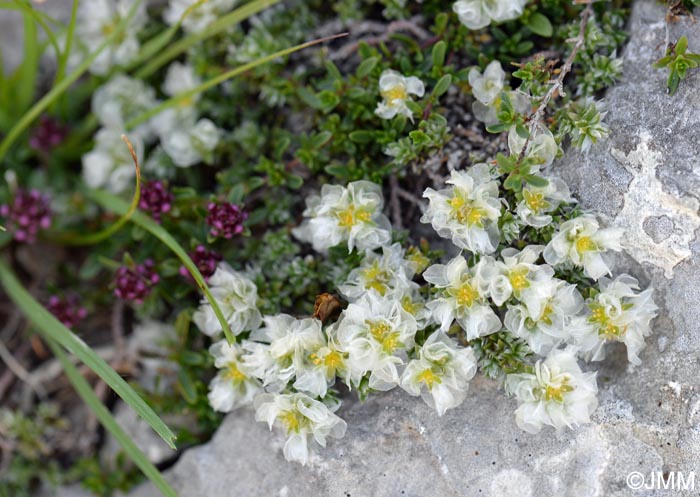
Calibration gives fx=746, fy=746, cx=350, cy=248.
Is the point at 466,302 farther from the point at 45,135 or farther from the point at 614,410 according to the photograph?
the point at 45,135

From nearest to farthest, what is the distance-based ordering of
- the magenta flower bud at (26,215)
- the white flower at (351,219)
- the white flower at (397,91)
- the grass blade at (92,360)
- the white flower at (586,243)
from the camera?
the grass blade at (92,360)
the white flower at (586,243)
the white flower at (351,219)
the white flower at (397,91)
the magenta flower bud at (26,215)

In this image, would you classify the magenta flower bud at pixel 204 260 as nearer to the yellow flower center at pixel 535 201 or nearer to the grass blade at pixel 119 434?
the grass blade at pixel 119 434

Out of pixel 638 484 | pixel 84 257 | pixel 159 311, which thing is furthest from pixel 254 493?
pixel 84 257

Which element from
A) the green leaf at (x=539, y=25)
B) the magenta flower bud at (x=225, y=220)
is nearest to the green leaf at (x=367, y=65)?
the green leaf at (x=539, y=25)

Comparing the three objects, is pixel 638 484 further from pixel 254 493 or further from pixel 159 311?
pixel 159 311

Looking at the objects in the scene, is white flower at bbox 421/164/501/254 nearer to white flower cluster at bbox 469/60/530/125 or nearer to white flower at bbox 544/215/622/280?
white flower at bbox 544/215/622/280

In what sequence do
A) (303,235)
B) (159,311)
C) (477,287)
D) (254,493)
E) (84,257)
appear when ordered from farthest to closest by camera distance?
(84,257), (159,311), (303,235), (254,493), (477,287)
